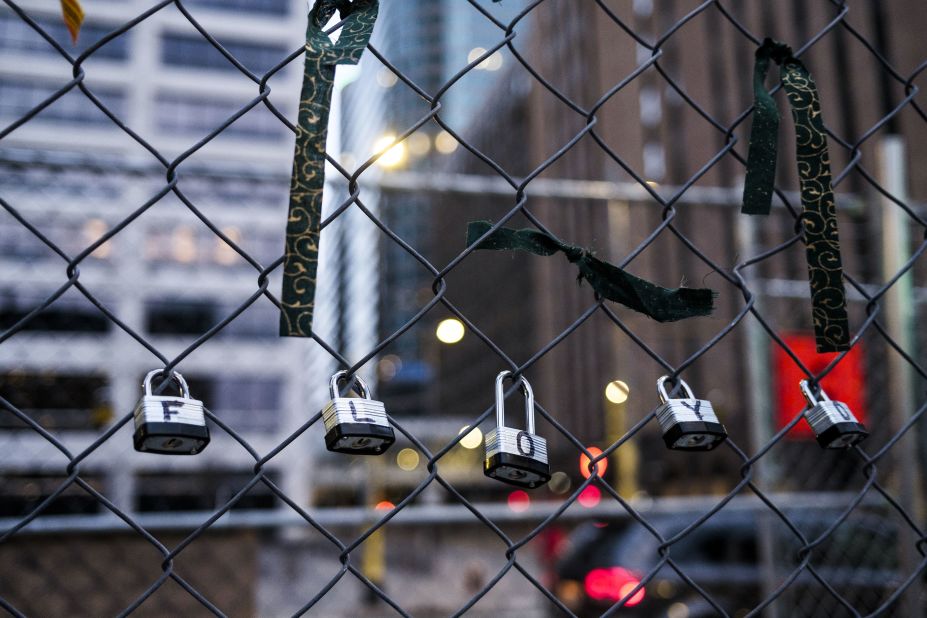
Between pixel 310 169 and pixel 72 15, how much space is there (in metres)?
0.34

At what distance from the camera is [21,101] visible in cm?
2558

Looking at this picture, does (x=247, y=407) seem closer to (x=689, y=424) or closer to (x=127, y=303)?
(x=127, y=303)

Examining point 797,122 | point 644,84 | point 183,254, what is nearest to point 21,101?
point 644,84

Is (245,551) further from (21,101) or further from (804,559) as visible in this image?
(21,101)

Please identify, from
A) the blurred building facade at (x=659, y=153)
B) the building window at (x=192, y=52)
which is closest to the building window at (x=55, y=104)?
the building window at (x=192, y=52)

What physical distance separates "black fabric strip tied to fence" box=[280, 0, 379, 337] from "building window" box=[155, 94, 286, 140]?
30512 mm

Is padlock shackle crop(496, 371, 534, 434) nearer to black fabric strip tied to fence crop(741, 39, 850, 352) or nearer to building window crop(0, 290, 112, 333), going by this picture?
black fabric strip tied to fence crop(741, 39, 850, 352)

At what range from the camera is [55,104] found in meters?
25.2

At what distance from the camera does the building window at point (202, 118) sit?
30.5m

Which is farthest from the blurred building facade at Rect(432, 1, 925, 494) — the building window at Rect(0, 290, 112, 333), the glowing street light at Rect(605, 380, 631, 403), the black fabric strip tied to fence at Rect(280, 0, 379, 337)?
Result: the black fabric strip tied to fence at Rect(280, 0, 379, 337)

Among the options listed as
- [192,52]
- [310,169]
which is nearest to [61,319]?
[310,169]

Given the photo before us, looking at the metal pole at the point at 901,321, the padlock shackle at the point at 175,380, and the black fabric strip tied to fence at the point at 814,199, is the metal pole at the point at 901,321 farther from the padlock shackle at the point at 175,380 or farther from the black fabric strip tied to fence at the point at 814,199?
the padlock shackle at the point at 175,380

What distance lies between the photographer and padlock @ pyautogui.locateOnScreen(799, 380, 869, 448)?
1.16 m

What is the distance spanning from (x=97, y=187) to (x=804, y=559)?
3442 mm
